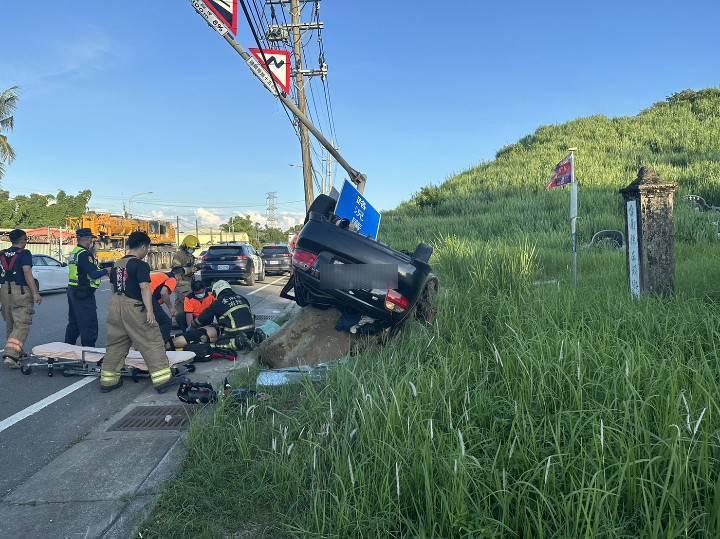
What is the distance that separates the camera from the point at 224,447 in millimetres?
3240

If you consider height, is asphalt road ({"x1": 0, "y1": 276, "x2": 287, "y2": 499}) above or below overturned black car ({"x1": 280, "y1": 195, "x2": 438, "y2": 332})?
below

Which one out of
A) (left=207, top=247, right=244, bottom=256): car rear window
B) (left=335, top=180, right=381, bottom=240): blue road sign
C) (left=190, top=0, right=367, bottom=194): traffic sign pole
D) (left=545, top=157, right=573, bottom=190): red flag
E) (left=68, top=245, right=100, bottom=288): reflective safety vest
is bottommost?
(left=68, top=245, right=100, bottom=288): reflective safety vest

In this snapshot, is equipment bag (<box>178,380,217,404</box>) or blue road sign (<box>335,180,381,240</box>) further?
blue road sign (<box>335,180,381,240</box>)

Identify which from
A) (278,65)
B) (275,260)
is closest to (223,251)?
(275,260)

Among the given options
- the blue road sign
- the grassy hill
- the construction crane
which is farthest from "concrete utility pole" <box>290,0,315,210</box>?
the grassy hill

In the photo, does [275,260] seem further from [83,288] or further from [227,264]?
[83,288]

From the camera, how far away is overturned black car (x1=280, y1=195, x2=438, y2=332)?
4668mm

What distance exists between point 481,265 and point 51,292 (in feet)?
46.9

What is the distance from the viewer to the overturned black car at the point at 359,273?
4668mm

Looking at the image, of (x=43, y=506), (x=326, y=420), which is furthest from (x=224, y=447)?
(x=43, y=506)

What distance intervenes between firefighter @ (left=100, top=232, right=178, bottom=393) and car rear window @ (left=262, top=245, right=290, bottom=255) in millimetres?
18621

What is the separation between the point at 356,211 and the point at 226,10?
377 cm

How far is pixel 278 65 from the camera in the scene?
9016 mm

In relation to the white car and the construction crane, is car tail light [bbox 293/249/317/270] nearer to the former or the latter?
the white car
